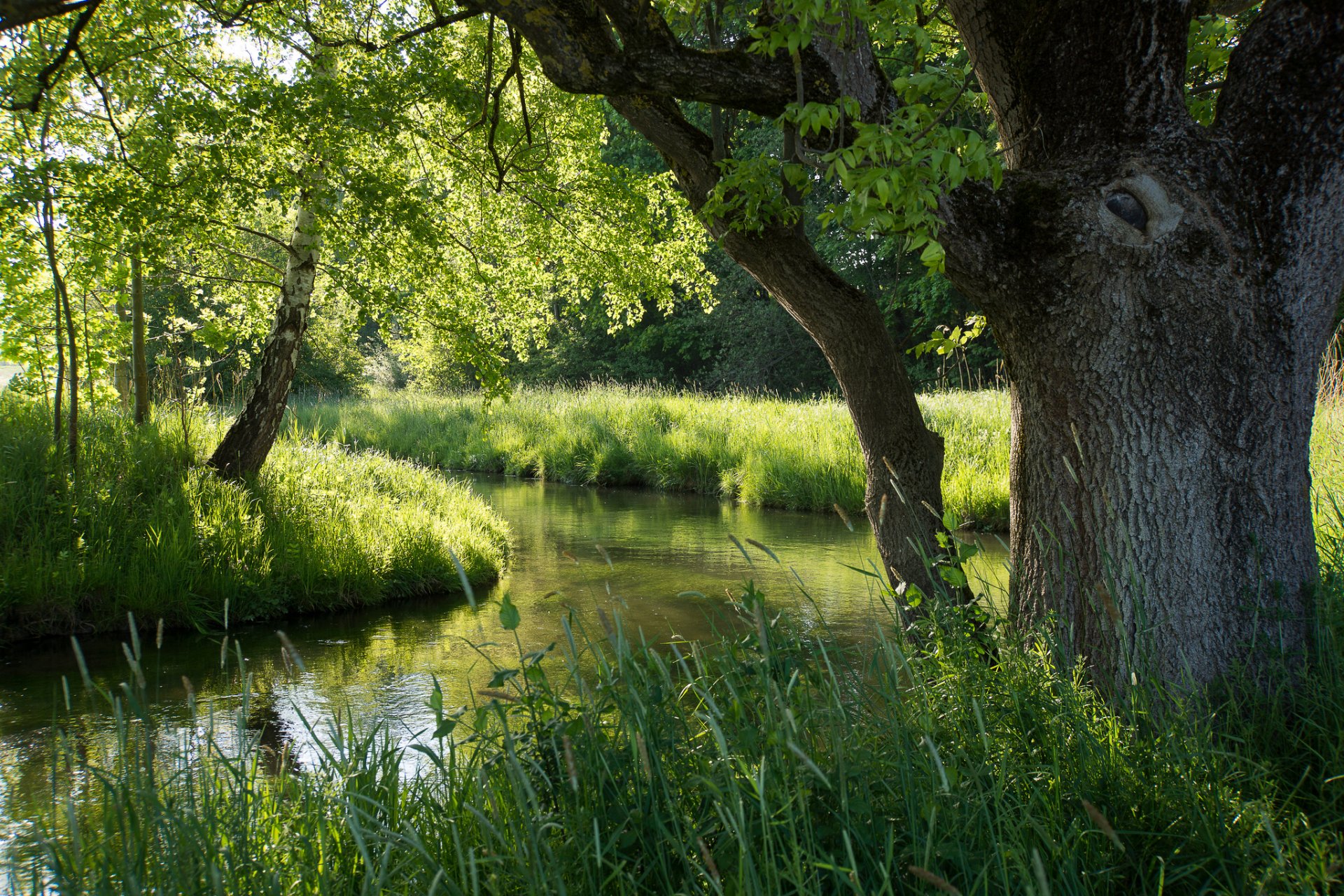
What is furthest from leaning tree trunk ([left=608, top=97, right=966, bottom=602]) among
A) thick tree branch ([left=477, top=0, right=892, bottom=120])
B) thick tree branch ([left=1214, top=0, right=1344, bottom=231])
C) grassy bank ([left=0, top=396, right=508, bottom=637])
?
grassy bank ([left=0, top=396, right=508, bottom=637])

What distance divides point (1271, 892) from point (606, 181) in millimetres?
7632

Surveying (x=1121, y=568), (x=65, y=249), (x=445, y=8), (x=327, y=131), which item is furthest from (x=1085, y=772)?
(x=65, y=249)

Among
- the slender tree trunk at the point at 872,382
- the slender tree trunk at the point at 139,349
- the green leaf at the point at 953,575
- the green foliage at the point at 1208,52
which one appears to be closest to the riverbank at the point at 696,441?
the slender tree trunk at the point at 139,349

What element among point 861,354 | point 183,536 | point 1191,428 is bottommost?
point 183,536

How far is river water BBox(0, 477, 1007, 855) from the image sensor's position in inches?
202

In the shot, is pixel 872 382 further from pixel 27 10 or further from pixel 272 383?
pixel 272 383

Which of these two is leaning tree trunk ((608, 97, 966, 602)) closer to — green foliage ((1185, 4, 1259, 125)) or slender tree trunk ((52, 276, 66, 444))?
green foliage ((1185, 4, 1259, 125))

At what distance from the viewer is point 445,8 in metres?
6.93

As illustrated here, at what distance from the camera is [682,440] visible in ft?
56.7

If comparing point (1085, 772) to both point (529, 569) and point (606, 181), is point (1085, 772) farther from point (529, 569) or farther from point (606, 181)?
point (529, 569)

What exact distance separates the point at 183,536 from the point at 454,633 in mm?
2299

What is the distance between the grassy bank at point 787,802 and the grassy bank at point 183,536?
4436mm

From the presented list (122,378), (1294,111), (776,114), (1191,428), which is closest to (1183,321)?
(1191,428)

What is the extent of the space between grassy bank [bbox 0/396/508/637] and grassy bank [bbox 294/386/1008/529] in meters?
3.49
